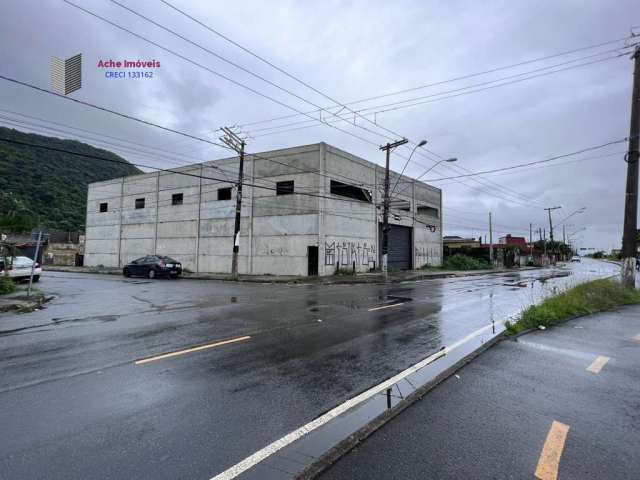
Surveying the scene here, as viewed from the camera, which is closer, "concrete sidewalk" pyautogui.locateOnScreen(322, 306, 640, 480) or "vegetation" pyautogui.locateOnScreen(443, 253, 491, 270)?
"concrete sidewalk" pyautogui.locateOnScreen(322, 306, 640, 480)

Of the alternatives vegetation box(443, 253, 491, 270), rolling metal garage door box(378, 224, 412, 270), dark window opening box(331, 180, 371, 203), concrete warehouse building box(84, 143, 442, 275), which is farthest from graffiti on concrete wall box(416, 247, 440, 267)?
dark window opening box(331, 180, 371, 203)

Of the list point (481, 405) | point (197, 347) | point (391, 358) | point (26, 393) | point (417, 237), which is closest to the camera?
point (481, 405)

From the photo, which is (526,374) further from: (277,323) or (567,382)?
(277,323)

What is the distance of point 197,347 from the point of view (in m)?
6.49

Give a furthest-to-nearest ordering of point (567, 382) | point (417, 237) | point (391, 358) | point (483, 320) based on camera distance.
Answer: point (417, 237) < point (483, 320) < point (391, 358) < point (567, 382)

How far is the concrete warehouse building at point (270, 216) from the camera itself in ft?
89.1

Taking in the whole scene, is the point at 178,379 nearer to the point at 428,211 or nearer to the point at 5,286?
the point at 5,286

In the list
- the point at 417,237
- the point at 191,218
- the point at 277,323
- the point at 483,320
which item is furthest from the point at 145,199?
the point at 483,320

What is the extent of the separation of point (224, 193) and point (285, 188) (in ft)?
20.9

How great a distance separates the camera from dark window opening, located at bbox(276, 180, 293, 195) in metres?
28.1

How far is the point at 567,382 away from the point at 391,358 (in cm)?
237

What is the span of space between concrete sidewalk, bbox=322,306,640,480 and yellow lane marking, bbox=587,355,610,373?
15 mm

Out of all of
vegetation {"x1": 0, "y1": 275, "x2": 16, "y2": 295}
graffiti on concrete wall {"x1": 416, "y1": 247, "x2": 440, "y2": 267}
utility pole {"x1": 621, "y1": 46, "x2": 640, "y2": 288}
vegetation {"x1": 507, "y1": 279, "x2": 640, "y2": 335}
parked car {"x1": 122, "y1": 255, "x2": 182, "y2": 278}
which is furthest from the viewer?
graffiti on concrete wall {"x1": 416, "y1": 247, "x2": 440, "y2": 267}

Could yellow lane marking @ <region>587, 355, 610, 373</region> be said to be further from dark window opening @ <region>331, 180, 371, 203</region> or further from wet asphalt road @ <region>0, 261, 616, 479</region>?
dark window opening @ <region>331, 180, 371, 203</region>
